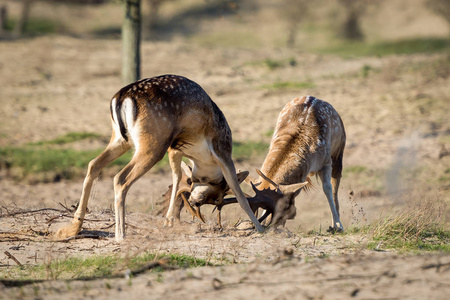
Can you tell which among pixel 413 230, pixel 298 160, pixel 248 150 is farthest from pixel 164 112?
pixel 248 150

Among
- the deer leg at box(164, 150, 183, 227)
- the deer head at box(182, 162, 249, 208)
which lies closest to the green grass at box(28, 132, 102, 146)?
the deer leg at box(164, 150, 183, 227)

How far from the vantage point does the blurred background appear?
10.5 m

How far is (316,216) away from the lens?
9.19 meters

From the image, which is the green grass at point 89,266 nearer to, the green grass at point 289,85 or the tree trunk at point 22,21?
the green grass at point 289,85

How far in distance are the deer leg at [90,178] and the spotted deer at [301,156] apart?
163 centimetres

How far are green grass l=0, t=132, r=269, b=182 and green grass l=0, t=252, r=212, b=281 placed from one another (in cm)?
551

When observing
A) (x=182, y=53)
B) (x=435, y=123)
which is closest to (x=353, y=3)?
(x=182, y=53)

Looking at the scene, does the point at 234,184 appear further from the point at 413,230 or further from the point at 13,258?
the point at 13,258

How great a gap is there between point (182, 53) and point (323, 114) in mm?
13523

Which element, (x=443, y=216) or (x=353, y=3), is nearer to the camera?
(x=443, y=216)

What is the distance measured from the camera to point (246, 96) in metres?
16.3

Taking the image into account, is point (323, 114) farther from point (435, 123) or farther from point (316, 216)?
point (435, 123)

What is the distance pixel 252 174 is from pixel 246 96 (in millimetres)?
5805

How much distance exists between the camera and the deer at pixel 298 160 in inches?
270
